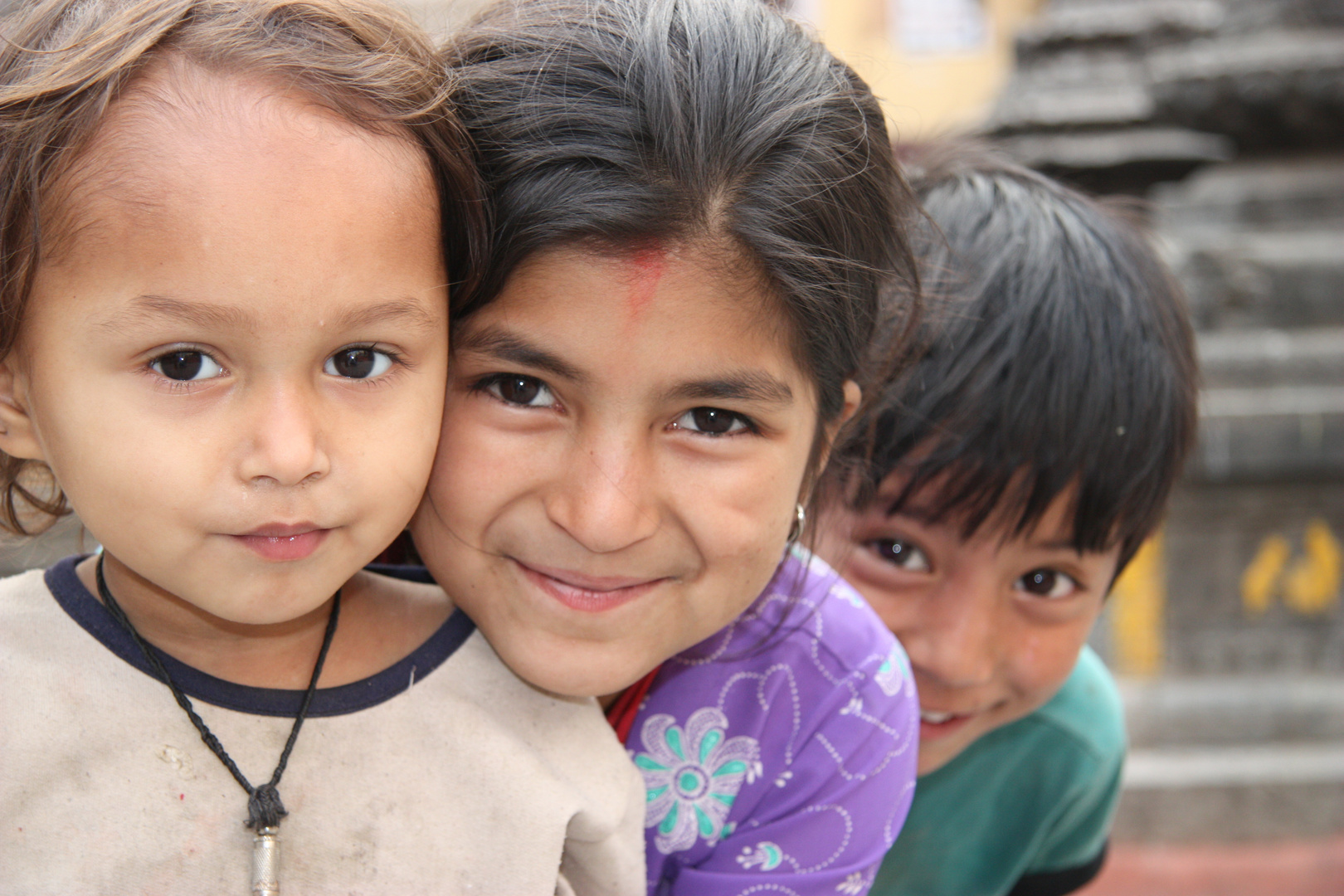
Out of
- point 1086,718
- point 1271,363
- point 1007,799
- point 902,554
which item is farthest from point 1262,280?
point 902,554

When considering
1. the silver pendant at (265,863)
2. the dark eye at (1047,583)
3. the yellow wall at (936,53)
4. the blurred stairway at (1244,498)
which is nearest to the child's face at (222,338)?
the silver pendant at (265,863)

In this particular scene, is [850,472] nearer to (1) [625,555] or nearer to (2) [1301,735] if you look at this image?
(1) [625,555]

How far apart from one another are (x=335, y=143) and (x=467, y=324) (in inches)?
9.8

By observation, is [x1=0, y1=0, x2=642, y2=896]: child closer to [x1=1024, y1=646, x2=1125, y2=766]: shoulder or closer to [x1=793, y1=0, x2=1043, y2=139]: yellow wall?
[x1=1024, y1=646, x2=1125, y2=766]: shoulder

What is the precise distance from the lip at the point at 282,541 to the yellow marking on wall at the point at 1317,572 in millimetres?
3428

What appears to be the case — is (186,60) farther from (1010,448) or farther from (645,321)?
(1010,448)

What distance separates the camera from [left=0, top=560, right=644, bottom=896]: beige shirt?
1.17 m

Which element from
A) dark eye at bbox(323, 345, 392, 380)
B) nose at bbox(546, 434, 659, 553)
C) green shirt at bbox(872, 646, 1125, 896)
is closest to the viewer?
dark eye at bbox(323, 345, 392, 380)

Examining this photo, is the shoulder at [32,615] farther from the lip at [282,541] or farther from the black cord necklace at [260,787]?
the lip at [282,541]

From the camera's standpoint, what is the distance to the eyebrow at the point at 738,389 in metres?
1.28

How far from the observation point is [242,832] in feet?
4.00

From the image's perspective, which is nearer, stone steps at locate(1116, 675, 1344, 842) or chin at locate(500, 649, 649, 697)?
chin at locate(500, 649, 649, 697)

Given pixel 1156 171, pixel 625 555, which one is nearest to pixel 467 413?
pixel 625 555

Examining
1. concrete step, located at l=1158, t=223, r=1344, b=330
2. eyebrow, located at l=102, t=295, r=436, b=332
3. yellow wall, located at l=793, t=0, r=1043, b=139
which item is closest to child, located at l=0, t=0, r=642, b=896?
eyebrow, located at l=102, t=295, r=436, b=332
